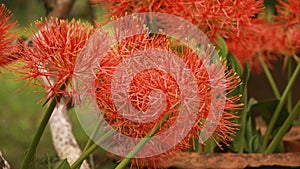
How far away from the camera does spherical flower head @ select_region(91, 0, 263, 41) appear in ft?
2.31

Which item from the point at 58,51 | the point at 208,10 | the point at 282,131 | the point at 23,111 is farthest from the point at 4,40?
the point at 23,111

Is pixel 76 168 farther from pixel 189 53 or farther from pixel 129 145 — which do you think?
pixel 189 53

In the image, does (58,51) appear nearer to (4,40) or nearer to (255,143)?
(4,40)

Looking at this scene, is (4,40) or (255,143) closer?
(4,40)

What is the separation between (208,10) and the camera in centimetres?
71

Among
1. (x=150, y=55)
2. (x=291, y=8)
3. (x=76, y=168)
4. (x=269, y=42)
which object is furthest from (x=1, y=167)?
(x=269, y=42)

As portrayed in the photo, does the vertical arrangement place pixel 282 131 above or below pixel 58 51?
below

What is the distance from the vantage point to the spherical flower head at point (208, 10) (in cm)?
71

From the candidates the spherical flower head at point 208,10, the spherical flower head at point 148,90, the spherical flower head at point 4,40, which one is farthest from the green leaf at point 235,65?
the spherical flower head at point 4,40

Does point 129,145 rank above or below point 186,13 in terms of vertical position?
below

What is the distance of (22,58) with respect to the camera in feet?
1.79

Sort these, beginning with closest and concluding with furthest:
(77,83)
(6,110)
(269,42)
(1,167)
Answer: (77,83) → (1,167) → (269,42) → (6,110)

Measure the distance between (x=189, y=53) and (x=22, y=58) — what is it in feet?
0.58

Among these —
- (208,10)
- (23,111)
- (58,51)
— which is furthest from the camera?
(23,111)
